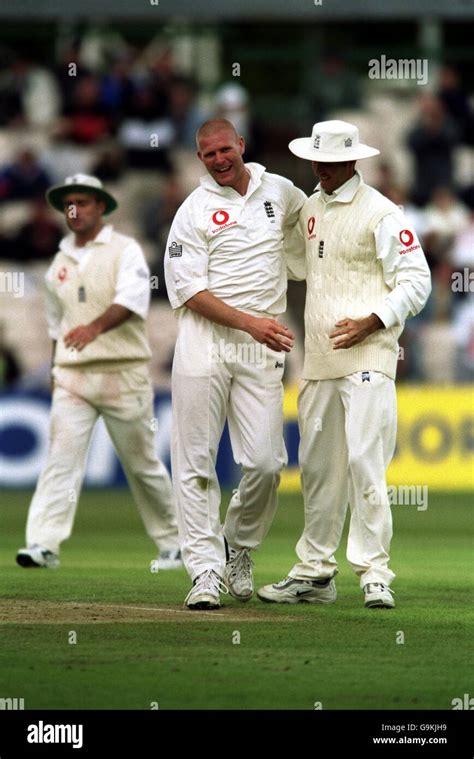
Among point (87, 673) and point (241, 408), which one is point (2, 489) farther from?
point (87, 673)

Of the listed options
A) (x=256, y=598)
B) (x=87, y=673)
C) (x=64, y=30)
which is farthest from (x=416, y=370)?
(x=87, y=673)

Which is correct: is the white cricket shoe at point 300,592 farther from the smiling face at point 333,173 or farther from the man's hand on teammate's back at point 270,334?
the smiling face at point 333,173

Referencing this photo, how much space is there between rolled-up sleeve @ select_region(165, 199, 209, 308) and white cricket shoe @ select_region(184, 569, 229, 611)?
1336mm

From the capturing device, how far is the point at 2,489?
15594mm

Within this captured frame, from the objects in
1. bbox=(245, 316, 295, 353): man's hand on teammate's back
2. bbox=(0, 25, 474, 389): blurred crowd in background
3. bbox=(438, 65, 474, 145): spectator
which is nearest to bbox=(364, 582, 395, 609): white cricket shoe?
bbox=(245, 316, 295, 353): man's hand on teammate's back

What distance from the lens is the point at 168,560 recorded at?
10.0 m

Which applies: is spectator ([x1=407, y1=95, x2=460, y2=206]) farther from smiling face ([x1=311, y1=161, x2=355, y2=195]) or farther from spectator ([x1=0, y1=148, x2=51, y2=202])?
smiling face ([x1=311, y1=161, x2=355, y2=195])

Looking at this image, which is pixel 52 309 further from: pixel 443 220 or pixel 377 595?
pixel 443 220

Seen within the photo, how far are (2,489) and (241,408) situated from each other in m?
7.92

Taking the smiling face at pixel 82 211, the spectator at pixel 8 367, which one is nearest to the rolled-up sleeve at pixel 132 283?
the smiling face at pixel 82 211

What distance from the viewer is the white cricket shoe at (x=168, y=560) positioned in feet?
32.7

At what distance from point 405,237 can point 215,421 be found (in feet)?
4.29

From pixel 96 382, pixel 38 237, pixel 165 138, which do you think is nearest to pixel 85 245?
pixel 96 382

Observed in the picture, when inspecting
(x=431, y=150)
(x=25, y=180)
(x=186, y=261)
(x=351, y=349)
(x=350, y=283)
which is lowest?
(x=351, y=349)
